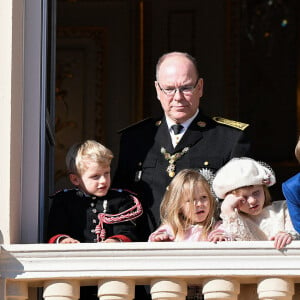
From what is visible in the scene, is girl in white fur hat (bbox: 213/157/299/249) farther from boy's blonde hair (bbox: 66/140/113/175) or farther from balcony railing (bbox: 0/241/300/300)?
boy's blonde hair (bbox: 66/140/113/175)

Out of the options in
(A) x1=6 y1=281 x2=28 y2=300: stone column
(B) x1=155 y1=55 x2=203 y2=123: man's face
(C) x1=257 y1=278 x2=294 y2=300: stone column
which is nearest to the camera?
(C) x1=257 y1=278 x2=294 y2=300: stone column

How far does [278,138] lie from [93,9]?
1.62 meters

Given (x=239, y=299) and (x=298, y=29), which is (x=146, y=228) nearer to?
(x=239, y=299)

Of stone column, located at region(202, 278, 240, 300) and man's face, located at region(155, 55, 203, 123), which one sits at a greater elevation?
man's face, located at region(155, 55, 203, 123)

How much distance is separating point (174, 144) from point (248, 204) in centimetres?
51

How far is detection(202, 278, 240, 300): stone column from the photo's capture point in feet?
→ 17.3

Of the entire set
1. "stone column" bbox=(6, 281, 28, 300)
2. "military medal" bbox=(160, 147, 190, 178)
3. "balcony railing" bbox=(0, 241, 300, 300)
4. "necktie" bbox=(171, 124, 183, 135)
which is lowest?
"stone column" bbox=(6, 281, 28, 300)

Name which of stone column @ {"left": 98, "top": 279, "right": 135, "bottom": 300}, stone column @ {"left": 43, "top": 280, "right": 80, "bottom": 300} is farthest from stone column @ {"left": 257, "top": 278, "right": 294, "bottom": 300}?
stone column @ {"left": 43, "top": 280, "right": 80, "bottom": 300}

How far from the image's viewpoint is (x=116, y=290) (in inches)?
209

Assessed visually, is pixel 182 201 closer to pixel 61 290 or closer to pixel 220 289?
pixel 220 289

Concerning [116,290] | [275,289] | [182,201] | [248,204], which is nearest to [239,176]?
[248,204]

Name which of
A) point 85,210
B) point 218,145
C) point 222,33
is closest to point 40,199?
point 85,210

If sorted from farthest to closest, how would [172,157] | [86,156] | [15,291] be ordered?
1. [172,157]
2. [86,156]
3. [15,291]

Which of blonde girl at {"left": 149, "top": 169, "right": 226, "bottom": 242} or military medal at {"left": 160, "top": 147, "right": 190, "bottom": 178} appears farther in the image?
military medal at {"left": 160, "top": 147, "right": 190, "bottom": 178}
